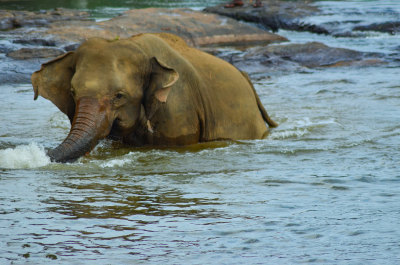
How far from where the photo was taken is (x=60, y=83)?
7.90 meters

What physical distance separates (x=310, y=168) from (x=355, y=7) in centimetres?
2243

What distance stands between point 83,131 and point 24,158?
0.67m

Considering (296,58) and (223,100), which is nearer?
(223,100)

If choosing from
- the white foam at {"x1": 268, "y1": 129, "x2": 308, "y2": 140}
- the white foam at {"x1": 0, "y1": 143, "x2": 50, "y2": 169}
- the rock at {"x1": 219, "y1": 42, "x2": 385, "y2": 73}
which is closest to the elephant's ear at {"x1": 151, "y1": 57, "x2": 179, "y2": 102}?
the white foam at {"x1": 0, "y1": 143, "x2": 50, "y2": 169}

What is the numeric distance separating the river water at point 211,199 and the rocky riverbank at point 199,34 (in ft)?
22.3

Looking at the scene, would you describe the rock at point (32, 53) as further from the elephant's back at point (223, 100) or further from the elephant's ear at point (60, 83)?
the elephant's ear at point (60, 83)

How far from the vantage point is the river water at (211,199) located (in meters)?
4.66

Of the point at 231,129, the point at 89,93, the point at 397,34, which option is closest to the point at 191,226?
the point at 89,93

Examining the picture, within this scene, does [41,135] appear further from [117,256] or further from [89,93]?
[117,256]

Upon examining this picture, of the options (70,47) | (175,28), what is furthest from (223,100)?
(175,28)

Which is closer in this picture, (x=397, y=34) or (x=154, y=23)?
(x=154, y=23)

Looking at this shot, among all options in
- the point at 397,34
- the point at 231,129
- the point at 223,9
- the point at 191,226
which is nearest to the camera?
the point at 191,226

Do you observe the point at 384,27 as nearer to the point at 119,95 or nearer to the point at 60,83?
the point at 60,83

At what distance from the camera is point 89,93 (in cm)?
729
